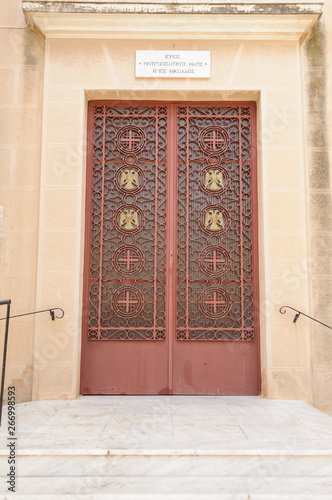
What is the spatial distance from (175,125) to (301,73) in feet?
5.01

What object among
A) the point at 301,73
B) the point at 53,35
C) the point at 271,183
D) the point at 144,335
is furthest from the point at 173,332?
the point at 53,35

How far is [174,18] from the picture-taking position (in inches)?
182

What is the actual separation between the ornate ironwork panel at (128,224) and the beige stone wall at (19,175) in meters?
0.66

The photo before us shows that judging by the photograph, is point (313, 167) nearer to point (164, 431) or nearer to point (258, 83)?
point (258, 83)

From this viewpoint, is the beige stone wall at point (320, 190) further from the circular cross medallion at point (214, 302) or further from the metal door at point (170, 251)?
the circular cross medallion at point (214, 302)

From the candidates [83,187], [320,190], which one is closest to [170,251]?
[83,187]

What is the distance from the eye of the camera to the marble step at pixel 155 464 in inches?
114

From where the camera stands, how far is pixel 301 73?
189 inches

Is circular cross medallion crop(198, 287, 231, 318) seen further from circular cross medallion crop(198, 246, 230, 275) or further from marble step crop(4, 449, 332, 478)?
marble step crop(4, 449, 332, 478)

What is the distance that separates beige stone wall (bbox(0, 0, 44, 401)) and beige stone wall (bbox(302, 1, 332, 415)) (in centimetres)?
296

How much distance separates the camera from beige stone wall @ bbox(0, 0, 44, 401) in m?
4.44

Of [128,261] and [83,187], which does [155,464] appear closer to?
[128,261]

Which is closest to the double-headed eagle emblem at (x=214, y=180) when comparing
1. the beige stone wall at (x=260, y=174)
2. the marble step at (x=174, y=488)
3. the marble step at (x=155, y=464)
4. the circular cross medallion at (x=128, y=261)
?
the beige stone wall at (x=260, y=174)

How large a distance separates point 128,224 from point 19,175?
130 cm
